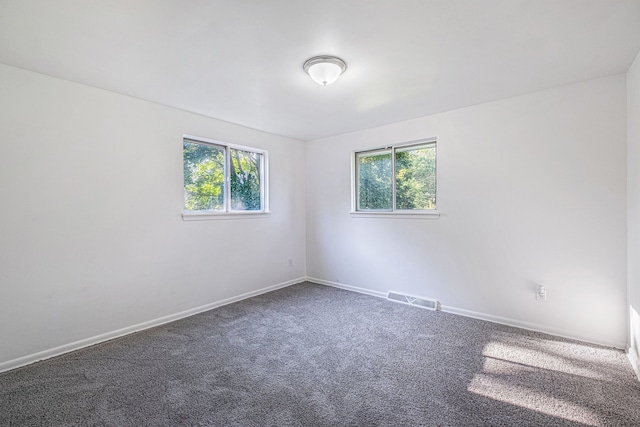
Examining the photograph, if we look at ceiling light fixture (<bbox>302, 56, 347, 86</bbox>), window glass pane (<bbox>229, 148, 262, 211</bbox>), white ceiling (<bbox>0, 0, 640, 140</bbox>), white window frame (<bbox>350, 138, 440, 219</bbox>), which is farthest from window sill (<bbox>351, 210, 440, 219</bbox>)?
ceiling light fixture (<bbox>302, 56, 347, 86</bbox>)

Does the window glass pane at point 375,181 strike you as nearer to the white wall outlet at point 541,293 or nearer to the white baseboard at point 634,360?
the white wall outlet at point 541,293

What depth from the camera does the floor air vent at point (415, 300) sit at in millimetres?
3553

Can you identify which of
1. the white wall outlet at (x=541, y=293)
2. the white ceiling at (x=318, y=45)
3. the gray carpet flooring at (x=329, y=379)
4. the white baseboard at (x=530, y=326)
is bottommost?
the gray carpet flooring at (x=329, y=379)

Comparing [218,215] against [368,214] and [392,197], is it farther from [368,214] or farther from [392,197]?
[392,197]

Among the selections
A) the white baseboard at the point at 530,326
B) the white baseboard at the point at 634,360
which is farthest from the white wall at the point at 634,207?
the white baseboard at the point at 530,326

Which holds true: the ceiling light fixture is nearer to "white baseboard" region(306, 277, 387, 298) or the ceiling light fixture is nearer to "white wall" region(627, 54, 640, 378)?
"white wall" region(627, 54, 640, 378)

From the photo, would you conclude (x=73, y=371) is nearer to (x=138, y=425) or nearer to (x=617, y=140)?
(x=138, y=425)

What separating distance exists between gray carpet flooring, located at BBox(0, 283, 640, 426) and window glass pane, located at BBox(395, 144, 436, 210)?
150cm

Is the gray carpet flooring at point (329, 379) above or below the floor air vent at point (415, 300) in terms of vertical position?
below

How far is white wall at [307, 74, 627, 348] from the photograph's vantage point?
2580 millimetres

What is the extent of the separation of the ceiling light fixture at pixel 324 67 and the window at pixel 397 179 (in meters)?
1.85

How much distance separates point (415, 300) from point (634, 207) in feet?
7.25

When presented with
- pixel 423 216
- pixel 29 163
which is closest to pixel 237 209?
pixel 29 163

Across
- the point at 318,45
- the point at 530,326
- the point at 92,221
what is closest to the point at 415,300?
the point at 530,326
